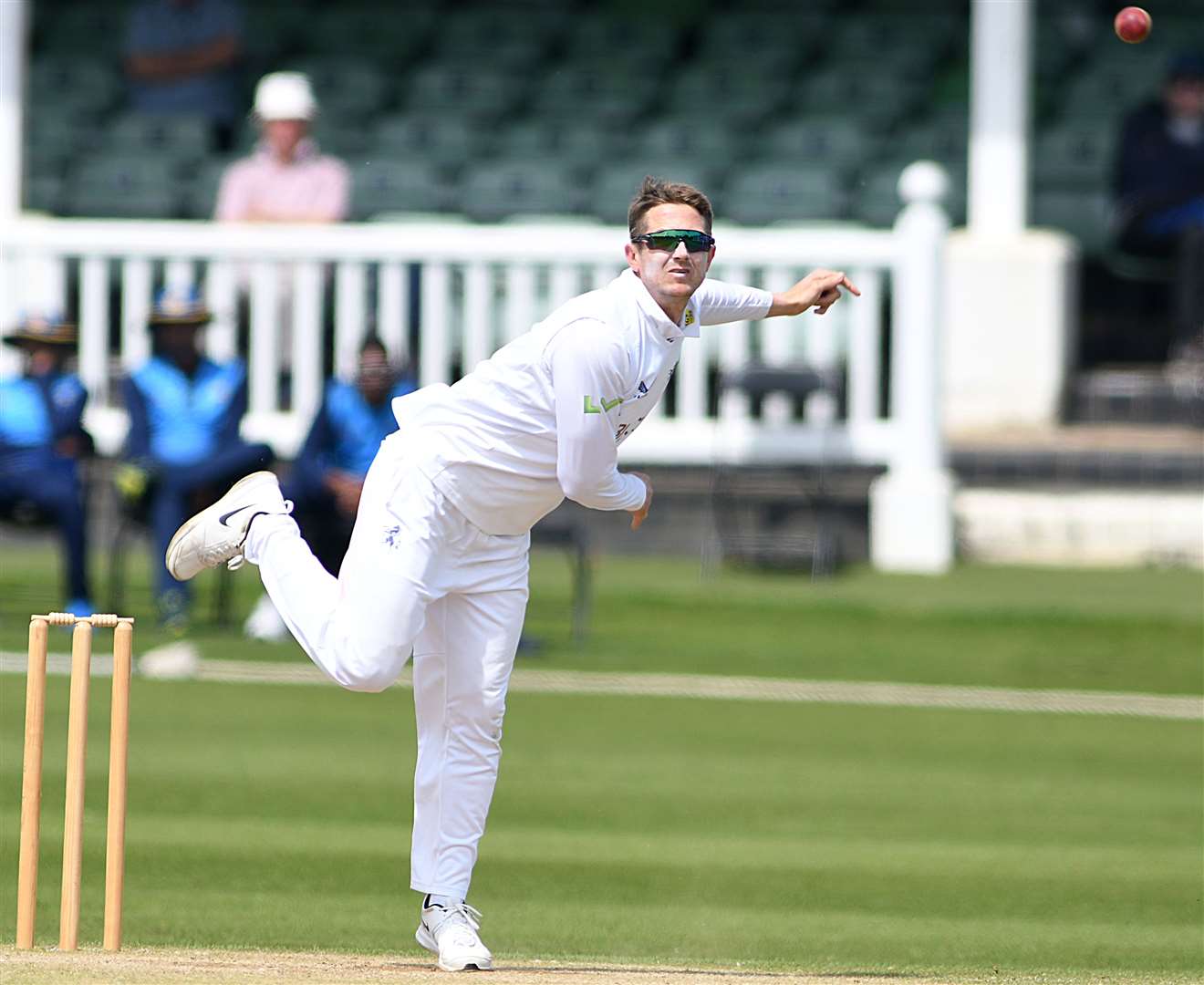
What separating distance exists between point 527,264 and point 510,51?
5.36 metres

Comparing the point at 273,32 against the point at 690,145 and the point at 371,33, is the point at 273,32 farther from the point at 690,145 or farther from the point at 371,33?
the point at 690,145

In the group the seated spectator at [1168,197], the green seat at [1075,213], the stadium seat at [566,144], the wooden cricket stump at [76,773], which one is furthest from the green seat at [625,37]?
the wooden cricket stump at [76,773]

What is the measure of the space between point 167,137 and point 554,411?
1163 centimetres

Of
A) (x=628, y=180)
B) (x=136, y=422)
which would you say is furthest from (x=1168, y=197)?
(x=136, y=422)

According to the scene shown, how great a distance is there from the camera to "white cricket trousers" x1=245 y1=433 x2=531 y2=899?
204 inches

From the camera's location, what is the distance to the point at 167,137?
1619 cm

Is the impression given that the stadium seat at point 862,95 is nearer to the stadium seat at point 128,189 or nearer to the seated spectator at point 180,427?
the stadium seat at point 128,189

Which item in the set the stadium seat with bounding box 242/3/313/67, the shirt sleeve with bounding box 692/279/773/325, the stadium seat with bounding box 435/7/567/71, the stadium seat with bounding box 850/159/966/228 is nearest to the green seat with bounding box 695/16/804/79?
the stadium seat with bounding box 435/7/567/71

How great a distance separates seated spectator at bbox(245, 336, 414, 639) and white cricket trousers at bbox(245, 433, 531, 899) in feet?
16.6

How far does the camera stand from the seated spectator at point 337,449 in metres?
10.5

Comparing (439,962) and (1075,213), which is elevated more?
(1075,213)

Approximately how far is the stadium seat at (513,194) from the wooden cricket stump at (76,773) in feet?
35.3

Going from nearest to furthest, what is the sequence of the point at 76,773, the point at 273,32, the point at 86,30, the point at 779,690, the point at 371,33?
the point at 76,773
the point at 779,690
the point at 273,32
the point at 371,33
the point at 86,30

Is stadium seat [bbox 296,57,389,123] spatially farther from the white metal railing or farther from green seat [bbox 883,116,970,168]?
the white metal railing
